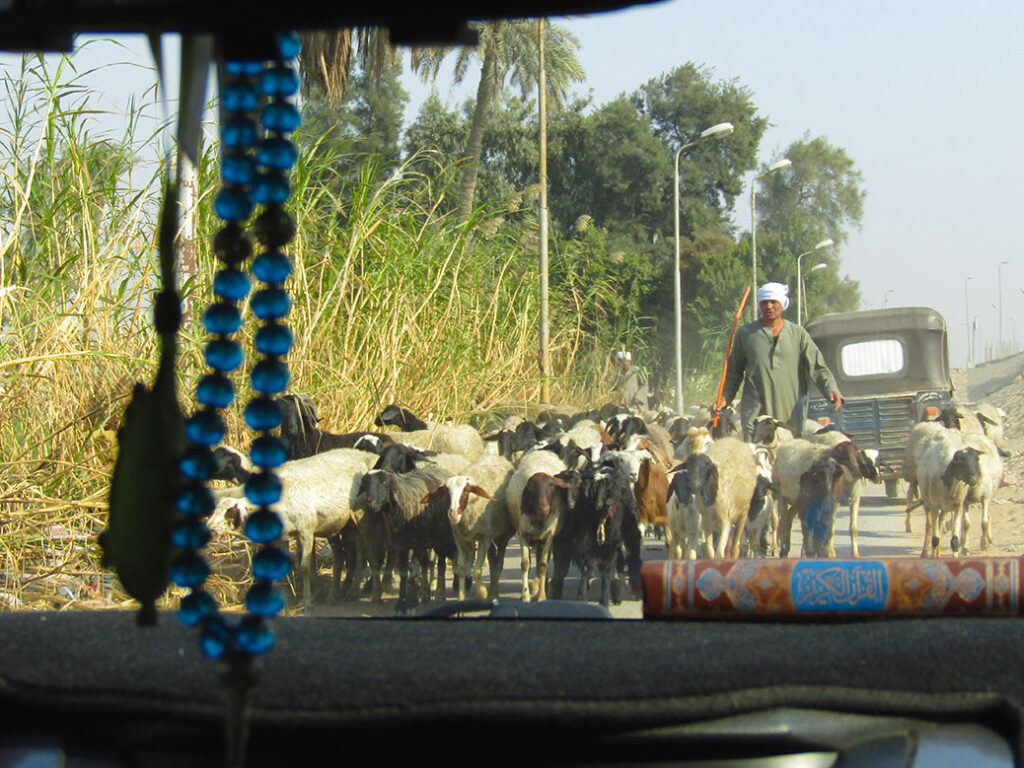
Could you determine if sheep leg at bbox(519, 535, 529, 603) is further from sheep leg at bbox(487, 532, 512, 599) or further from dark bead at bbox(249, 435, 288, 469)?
dark bead at bbox(249, 435, 288, 469)

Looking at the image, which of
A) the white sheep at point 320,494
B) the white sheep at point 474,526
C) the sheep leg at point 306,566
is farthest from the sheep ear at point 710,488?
the sheep leg at point 306,566

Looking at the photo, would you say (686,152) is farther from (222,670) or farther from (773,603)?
(222,670)

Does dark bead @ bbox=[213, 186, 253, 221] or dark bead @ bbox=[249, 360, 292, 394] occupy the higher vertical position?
dark bead @ bbox=[213, 186, 253, 221]

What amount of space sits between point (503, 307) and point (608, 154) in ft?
14.9

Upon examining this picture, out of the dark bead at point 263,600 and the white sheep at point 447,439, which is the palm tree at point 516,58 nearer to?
the dark bead at point 263,600

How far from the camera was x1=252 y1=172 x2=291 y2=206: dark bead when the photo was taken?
101 cm

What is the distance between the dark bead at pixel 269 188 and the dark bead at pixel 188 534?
0.29 metres

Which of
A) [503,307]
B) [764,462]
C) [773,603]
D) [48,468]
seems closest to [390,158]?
[503,307]

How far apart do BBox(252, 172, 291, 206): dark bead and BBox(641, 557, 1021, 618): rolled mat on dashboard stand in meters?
0.87

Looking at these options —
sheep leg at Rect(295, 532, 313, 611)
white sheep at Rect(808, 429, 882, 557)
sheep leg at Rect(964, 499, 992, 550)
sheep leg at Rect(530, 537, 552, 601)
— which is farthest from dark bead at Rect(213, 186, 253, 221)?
sheep leg at Rect(964, 499, 992, 550)

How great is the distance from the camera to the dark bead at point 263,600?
1030mm

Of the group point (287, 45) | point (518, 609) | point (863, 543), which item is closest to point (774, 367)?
point (863, 543)

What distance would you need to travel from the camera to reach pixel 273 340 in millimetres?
1020

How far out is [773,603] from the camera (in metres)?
1.61
